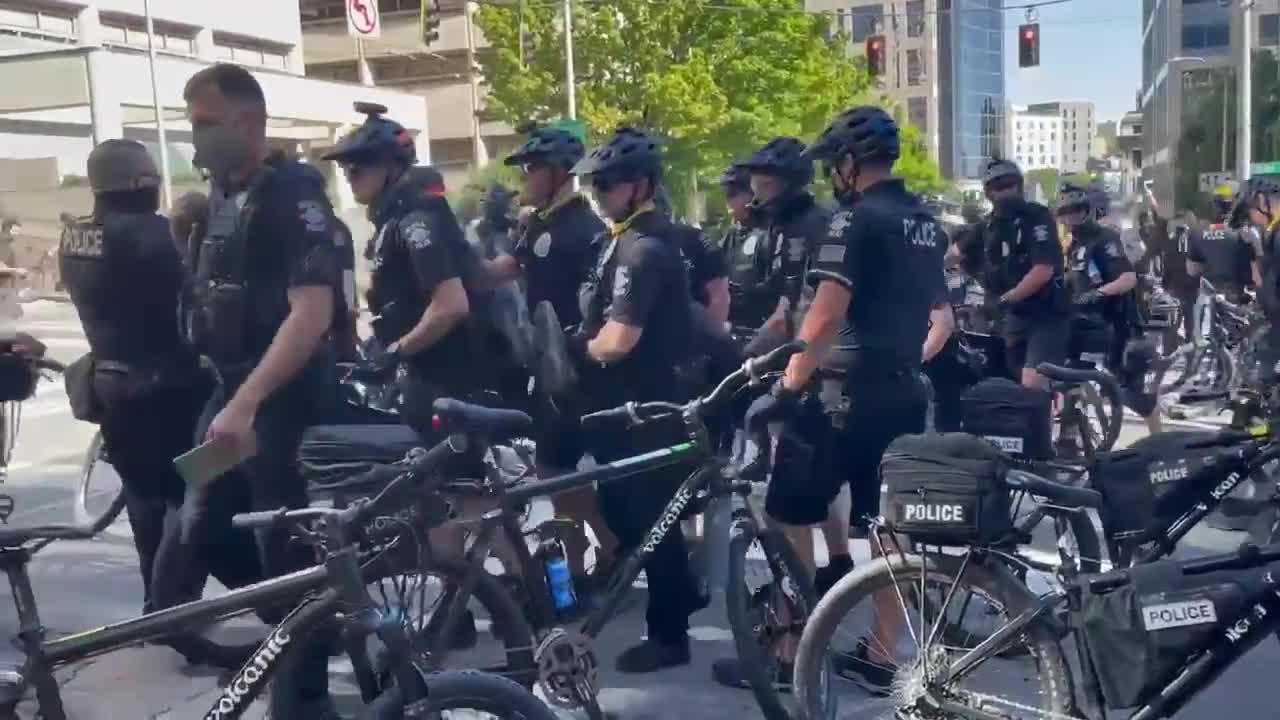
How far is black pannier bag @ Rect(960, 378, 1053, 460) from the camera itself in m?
4.55

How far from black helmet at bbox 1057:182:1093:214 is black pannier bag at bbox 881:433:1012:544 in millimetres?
5891

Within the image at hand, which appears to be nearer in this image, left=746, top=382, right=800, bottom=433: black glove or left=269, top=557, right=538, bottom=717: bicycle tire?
left=269, top=557, right=538, bottom=717: bicycle tire

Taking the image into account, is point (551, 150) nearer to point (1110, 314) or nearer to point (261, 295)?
point (261, 295)

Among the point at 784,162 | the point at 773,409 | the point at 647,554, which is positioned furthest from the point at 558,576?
the point at 784,162

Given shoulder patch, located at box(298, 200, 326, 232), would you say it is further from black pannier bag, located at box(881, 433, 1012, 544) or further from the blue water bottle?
black pannier bag, located at box(881, 433, 1012, 544)

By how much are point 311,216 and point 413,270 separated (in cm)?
108

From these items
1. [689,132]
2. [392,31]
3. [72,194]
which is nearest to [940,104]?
[392,31]

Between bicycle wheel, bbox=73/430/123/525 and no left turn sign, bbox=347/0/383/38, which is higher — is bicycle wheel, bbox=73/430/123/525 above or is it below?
below

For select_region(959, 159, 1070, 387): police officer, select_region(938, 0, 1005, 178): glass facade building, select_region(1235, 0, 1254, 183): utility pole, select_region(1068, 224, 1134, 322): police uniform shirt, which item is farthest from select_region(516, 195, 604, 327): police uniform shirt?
select_region(938, 0, 1005, 178): glass facade building

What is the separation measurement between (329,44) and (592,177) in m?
52.6

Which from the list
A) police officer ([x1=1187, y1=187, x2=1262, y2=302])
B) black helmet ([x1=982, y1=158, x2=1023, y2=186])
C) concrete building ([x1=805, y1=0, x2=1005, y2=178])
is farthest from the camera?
concrete building ([x1=805, y1=0, x2=1005, y2=178])

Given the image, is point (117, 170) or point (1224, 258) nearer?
point (117, 170)

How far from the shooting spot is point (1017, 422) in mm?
4555

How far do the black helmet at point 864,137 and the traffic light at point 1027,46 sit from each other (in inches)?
823
